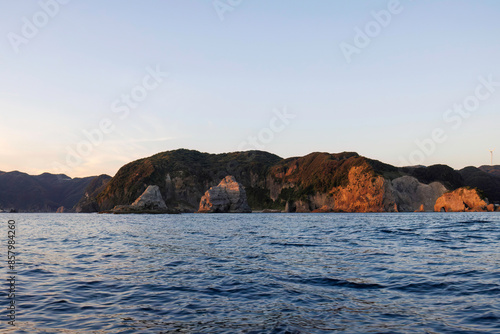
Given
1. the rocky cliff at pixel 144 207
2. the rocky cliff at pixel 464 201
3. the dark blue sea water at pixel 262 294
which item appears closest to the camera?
the dark blue sea water at pixel 262 294

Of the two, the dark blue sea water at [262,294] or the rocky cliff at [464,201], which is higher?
the rocky cliff at [464,201]

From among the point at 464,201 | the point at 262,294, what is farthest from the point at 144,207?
the point at 262,294

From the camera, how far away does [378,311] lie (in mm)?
10672

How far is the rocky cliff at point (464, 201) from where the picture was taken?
18262 cm

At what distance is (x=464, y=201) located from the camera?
186500 millimetres

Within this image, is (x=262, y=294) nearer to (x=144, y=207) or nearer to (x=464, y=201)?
(x=144, y=207)

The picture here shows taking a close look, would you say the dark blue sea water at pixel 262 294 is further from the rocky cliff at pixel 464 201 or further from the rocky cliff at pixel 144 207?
the rocky cliff at pixel 464 201

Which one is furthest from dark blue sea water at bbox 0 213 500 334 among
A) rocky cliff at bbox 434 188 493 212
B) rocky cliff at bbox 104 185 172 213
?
rocky cliff at bbox 434 188 493 212

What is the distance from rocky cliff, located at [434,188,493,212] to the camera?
182625 millimetres

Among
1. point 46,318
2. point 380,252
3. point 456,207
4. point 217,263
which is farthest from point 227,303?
point 456,207

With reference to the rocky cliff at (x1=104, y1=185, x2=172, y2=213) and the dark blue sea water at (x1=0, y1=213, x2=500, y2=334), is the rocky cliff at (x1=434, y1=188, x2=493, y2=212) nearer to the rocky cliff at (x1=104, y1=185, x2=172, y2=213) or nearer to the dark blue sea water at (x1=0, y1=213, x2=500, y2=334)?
the rocky cliff at (x1=104, y1=185, x2=172, y2=213)

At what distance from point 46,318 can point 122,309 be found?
2070 mm

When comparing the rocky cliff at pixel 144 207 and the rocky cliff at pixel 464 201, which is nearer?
→ the rocky cliff at pixel 464 201

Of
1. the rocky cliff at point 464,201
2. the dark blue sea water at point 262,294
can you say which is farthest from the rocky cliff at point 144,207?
the dark blue sea water at point 262,294
